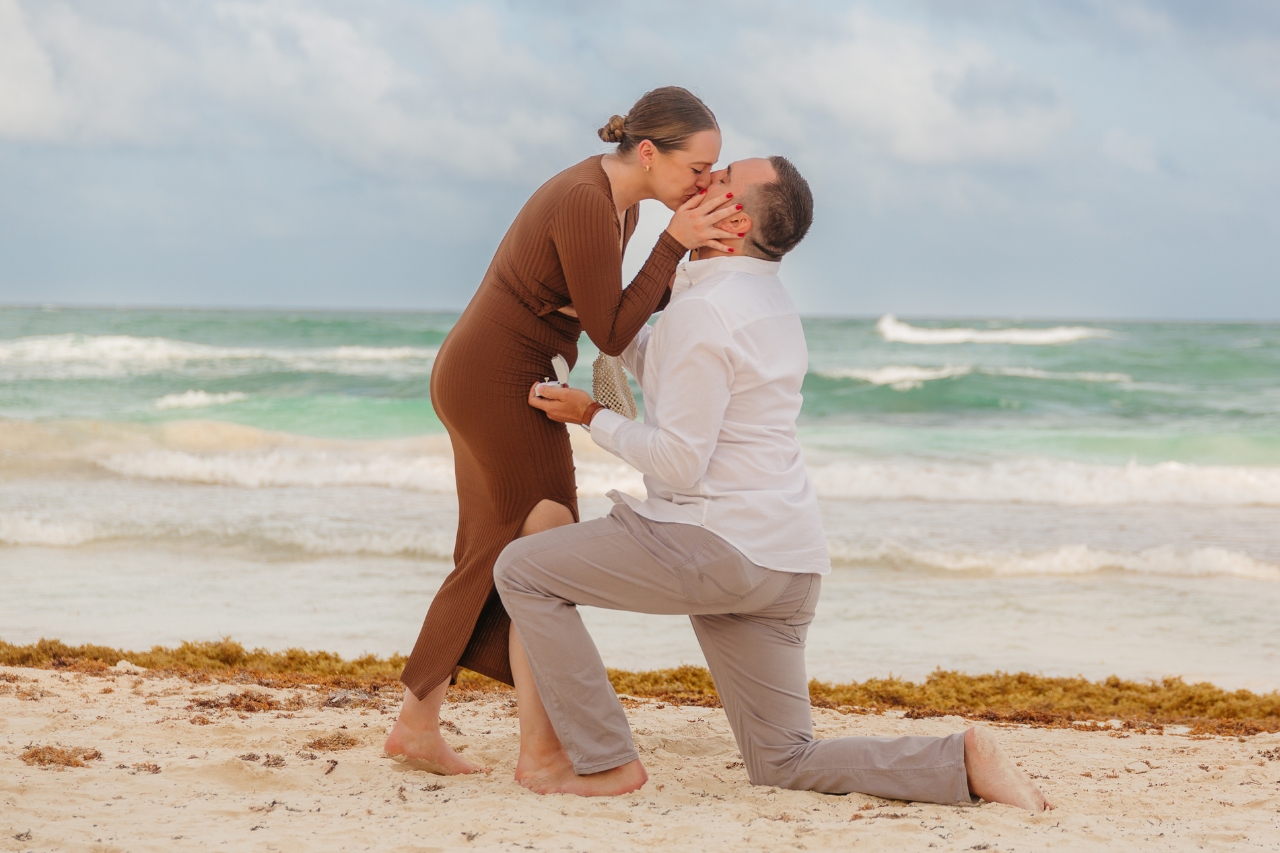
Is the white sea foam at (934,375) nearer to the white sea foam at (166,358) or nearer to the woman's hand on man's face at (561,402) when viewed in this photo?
the white sea foam at (166,358)

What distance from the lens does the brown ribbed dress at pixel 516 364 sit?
2721 mm

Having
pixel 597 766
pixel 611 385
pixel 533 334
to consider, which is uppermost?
pixel 533 334

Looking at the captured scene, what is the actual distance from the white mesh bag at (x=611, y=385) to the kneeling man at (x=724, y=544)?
16cm

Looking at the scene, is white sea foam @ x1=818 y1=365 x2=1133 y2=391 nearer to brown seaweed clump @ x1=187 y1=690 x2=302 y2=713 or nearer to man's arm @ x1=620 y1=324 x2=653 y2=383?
brown seaweed clump @ x1=187 y1=690 x2=302 y2=713

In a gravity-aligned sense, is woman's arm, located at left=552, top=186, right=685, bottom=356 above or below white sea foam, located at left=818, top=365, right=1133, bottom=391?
below

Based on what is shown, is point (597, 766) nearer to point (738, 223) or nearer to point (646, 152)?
point (738, 223)

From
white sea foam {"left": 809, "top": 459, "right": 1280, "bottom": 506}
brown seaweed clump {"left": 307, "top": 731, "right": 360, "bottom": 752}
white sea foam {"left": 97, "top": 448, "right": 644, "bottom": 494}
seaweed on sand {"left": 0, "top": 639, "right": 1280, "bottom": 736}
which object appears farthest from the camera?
white sea foam {"left": 97, "top": 448, "right": 644, "bottom": 494}

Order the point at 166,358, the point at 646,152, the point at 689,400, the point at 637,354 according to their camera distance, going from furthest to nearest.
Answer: the point at 166,358 → the point at 637,354 → the point at 646,152 → the point at 689,400

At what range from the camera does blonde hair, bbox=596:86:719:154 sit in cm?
273

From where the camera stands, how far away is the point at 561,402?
2.84m

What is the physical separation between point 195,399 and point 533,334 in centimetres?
1750

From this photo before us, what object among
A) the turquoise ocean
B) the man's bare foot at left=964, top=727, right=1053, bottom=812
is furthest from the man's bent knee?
the turquoise ocean

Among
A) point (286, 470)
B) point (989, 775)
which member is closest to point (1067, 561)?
point (989, 775)

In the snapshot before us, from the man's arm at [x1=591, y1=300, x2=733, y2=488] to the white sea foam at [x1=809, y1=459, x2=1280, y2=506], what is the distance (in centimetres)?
831
